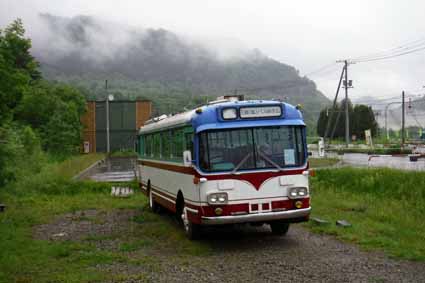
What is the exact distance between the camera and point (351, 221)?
38.2 feet

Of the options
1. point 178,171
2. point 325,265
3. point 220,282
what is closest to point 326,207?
point 178,171

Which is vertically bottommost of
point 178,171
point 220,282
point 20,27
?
point 220,282

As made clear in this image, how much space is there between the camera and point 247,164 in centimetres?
930

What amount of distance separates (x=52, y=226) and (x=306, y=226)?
5.81 meters

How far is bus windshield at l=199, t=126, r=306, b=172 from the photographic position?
9266 mm

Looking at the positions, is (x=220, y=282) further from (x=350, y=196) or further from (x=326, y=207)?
(x=350, y=196)

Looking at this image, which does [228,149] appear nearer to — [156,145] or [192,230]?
[192,230]

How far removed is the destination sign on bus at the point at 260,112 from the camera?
9477 millimetres

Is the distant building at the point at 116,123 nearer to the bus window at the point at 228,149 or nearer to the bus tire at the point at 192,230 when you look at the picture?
the bus tire at the point at 192,230

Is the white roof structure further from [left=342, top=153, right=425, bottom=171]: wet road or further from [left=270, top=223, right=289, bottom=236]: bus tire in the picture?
[left=342, top=153, right=425, bottom=171]: wet road

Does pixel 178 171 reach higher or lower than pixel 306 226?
higher

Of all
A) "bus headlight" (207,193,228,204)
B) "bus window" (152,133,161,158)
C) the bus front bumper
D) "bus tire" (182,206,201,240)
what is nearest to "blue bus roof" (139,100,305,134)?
"bus headlight" (207,193,228,204)

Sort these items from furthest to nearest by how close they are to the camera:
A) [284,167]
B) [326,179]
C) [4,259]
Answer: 1. [326,179]
2. [284,167]
3. [4,259]

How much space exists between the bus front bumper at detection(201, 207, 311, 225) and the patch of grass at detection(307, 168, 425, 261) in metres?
1.19
